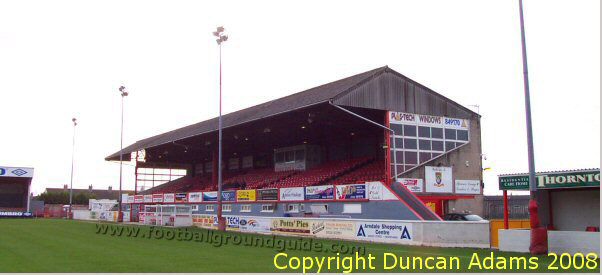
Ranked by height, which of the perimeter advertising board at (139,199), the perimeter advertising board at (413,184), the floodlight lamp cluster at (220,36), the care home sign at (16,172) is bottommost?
the perimeter advertising board at (139,199)

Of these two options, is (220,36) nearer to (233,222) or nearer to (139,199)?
(233,222)

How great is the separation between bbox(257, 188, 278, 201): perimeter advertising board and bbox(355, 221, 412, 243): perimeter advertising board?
10089mm

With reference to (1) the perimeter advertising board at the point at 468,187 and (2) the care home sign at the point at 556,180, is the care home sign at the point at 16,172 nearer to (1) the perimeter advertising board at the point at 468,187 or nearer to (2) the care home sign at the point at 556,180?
(1) the perimeter advertising board at the point at 468,187

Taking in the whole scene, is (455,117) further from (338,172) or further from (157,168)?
(157,168)

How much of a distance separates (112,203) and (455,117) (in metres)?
45.2

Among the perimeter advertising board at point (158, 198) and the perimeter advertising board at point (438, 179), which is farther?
the perimeter advertising board at point (158, 198)

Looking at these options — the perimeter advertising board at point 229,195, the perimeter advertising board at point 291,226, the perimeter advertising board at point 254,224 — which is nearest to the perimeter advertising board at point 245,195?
the perimeter advertising board at point 229,195

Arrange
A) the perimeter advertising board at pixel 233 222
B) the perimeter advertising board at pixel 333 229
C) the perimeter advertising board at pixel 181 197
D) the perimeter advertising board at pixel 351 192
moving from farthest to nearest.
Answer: the perimeter advertising board at pixel 181 197 < the perimeter advertising board at pixel 233 222 < the perimeter advertising board at pixel 351 192 < the perimeter advertising board at pixel 333 229

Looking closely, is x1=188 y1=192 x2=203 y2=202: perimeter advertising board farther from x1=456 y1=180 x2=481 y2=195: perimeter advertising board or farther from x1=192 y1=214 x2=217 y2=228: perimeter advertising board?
x1=456 y1=180 x2=481 y2=195: perimeter advertising board

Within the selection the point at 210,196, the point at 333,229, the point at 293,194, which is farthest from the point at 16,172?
the point at 333,229

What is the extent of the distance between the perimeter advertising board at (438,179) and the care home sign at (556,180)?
962 cm

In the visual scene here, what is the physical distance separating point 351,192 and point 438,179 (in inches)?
224

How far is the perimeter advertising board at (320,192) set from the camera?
3331 centimetres

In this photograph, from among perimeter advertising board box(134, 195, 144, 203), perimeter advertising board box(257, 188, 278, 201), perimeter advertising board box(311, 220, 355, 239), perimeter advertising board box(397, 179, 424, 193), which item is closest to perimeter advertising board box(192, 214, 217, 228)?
perimeter advertising board box(257, 188, 278, 201)
